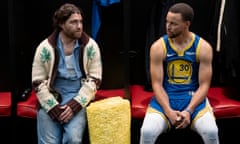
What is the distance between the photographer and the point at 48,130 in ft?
10.2

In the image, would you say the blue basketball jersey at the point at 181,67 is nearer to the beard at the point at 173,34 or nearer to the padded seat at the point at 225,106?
the beard at the point at 173,34

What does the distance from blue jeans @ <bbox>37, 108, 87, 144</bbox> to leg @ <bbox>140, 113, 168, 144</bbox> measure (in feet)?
1.27

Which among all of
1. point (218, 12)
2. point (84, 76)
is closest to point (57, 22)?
point (84, 76)

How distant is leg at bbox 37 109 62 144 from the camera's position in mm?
3098

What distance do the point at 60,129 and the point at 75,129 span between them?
0.12 m

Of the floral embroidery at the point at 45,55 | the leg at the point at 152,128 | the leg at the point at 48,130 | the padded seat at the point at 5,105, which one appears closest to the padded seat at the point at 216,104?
the leg at the point at 152,128

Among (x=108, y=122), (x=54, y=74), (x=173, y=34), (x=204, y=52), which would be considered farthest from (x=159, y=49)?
(x=54, y=74)

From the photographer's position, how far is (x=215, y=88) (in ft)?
12.2

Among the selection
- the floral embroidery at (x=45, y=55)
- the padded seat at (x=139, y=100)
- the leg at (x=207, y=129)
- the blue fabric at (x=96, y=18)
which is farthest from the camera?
the blue fabric at (x=96, y=18)

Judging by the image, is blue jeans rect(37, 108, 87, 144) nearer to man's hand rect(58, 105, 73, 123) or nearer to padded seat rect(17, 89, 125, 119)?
man's hand rect(58, 105, 73, 123)

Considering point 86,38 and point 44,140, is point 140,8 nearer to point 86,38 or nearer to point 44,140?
point 86,38

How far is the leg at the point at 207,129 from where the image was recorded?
2.92 m

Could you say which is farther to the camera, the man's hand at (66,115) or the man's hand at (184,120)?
the man's hand at (66,115)

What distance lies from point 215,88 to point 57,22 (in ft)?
4.19
